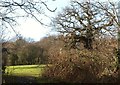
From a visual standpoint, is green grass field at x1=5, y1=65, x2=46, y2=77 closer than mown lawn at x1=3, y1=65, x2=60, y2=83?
No

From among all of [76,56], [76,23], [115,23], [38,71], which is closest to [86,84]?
[76,56]

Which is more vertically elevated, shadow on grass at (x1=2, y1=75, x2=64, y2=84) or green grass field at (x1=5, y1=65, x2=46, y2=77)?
green grass field at (x1=5, y1=65, x2=46, y2=77)

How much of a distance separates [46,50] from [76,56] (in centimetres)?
219

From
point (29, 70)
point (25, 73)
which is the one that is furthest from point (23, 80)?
point (29, 70)

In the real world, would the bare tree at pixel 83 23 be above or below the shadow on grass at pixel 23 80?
above

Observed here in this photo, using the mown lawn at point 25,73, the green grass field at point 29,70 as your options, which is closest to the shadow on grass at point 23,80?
the mown lawn at point 25,73

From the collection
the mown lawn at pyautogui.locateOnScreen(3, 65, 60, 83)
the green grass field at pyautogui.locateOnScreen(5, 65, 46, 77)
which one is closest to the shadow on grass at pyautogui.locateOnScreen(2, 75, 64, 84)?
the mown lawn at pyautogui.locateOnScreen(3, 65, 60, 83)

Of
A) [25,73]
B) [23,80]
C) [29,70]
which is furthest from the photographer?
[29,70]

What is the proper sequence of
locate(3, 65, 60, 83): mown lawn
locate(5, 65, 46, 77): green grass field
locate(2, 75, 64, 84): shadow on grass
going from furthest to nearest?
1. locate(5, 65, 46, 77): green grass field
2. locate(3, 65, 60, 83): mown lawn
3. locate(2, 75, 64, 84): shadow on grass

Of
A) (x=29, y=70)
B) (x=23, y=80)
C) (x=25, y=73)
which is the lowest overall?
(x=23, y=80)

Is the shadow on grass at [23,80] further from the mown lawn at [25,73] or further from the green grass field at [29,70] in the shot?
the green grass field at [29,70]

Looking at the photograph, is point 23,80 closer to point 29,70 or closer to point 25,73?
point 25,73

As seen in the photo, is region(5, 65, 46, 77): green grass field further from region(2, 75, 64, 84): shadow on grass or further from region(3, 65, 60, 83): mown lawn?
region(2, 75, 64, 84): shadow on grass

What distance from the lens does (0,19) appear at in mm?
8273
